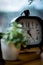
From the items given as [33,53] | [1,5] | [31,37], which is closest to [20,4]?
[1,5]

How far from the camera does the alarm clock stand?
1.53 metres

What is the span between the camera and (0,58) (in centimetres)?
134

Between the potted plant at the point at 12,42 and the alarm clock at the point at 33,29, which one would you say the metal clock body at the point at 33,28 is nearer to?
the alarm clock at the point at 33,29

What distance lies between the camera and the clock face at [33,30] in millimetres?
1531

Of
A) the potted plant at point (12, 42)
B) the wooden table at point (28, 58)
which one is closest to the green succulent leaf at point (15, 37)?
the potted plant at point (12, 42)

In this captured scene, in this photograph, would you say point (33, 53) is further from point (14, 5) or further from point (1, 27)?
point (14, 5)

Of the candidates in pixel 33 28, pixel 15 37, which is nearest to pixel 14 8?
pixel 33 28

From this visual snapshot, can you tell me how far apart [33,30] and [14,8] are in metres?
0.27

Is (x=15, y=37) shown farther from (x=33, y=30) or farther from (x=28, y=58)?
(x=33, y=30)

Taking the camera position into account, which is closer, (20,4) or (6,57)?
(6,57)

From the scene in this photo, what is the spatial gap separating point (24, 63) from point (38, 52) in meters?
0.24

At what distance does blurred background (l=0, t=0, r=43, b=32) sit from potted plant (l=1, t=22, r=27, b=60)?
27cm

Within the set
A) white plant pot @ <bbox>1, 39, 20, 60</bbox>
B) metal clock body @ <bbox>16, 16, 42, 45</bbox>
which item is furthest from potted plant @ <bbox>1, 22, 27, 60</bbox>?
metal clock body @ <bbox>16, 16, 42, 45</bbox>

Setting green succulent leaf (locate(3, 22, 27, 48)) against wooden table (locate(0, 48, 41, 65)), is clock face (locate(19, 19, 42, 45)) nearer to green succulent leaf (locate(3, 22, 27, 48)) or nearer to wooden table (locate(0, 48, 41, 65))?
wooden table (locate(0, 48, 41, 65))
